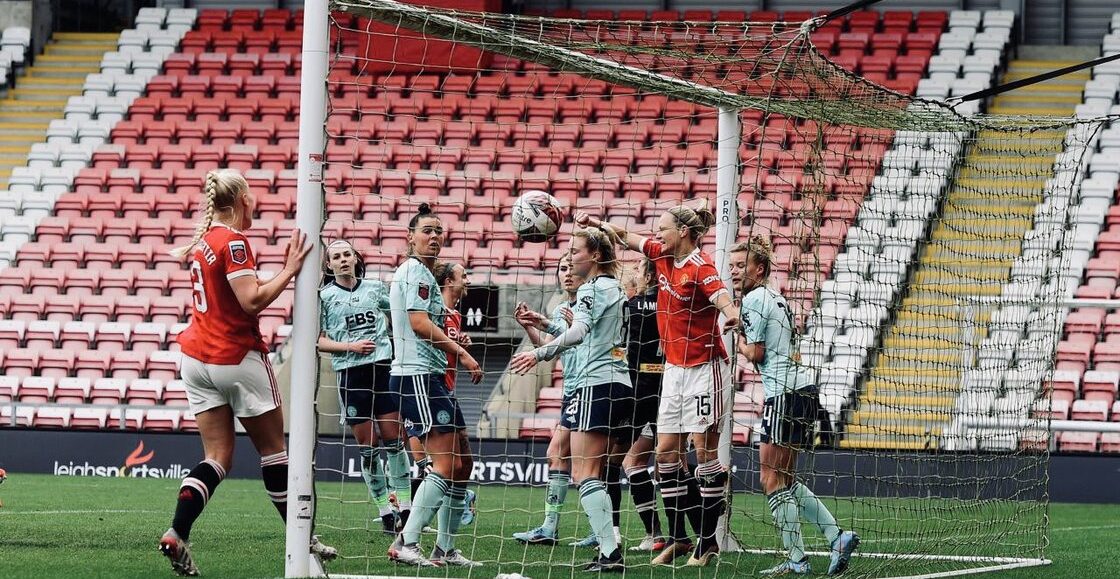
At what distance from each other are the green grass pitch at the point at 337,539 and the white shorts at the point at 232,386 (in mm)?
708

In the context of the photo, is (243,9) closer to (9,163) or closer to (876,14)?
(9,163)

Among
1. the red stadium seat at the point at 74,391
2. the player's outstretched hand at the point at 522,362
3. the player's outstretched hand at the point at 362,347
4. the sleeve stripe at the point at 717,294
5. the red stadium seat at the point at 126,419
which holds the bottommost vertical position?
the red stadium seat at the point at 126,419

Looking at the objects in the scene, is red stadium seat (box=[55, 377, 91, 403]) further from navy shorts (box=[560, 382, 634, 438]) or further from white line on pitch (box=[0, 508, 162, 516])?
navy shorts (box=[560, 382, 634, 438])

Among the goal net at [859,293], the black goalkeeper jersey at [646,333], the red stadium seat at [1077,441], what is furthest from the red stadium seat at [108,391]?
the red stadium seat at [1077,441]

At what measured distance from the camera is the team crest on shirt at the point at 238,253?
680cm

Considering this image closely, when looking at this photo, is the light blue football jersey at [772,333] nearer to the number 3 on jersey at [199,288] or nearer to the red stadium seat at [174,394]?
the number 3 on jersey at [199,288]

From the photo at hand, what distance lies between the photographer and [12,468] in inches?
633

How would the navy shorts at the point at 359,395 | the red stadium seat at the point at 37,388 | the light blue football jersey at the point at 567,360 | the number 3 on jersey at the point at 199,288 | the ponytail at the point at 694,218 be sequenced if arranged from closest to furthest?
the number 3 on jersey at the point at 199,288 < the ponytail at the point at 694,218 < the light blue football jersey at the point at 567,360 < the navy shorts at the point at 359,395 < the red stadium seat at the point at 37,388

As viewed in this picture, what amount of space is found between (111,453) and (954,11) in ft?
49.4

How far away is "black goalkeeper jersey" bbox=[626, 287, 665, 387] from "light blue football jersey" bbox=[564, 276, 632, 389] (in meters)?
1.23

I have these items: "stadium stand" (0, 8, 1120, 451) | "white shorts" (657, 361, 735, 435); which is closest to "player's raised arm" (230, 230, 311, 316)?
"white shorts" (657, 361, 735, 435)

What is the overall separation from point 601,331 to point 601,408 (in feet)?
1.50

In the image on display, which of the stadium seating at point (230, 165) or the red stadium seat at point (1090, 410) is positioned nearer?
the red stadium seat at point (1090, 410)

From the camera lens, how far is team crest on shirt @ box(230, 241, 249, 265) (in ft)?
22.3
